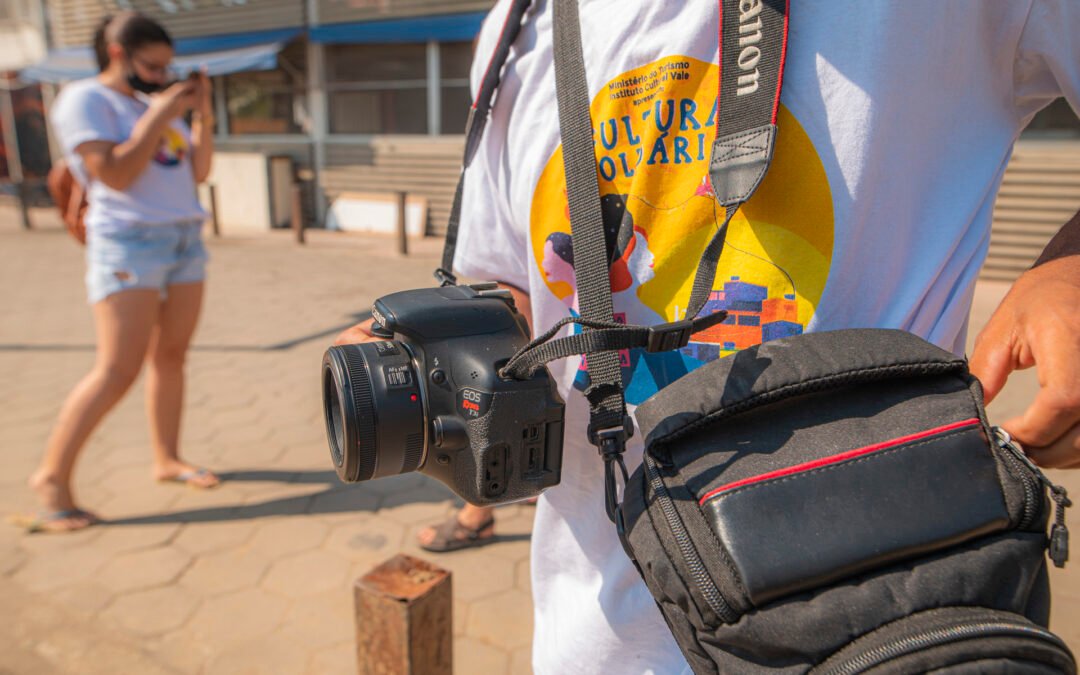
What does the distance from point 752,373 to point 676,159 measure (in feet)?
1.06

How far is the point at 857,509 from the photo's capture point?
2.13 ft

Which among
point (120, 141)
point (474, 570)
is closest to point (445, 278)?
point (474, 570)

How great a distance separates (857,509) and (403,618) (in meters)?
1.13

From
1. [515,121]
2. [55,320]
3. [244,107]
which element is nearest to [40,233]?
[244,107]

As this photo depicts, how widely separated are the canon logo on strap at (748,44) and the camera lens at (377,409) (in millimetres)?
537

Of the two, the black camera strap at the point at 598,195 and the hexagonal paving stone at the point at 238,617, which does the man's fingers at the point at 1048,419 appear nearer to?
the black camera strap at the point at 598,195

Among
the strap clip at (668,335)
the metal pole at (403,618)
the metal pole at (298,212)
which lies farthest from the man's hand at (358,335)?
the metal pole at (298,212)

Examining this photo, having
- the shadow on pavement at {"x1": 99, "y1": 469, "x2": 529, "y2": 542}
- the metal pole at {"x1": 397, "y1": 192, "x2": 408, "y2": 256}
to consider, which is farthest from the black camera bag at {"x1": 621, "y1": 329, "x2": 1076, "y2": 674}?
the metal pole at {"x1": 397, "y1": 192, "x2": 408, "y2": 256}

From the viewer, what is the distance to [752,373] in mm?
729

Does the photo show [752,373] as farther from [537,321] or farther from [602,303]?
[537,321]

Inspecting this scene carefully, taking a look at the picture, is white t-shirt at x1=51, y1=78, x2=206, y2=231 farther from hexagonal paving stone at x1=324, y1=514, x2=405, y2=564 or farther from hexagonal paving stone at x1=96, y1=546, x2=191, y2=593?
hexagonal paving stone at x1=324, y1=514, x2=405, y2=564

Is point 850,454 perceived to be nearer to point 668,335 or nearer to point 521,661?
point 668,335

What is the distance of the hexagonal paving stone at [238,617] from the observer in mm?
2283

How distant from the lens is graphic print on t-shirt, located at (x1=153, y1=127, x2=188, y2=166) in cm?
285
